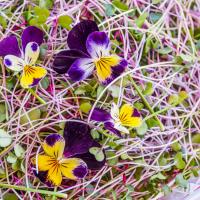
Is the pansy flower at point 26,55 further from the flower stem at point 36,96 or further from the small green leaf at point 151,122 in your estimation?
the small green leaf at point 151,122

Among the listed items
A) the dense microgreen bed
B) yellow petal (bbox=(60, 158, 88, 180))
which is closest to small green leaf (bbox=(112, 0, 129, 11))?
the dense microgreen bed

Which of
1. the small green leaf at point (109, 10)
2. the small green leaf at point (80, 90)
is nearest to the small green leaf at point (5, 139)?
the small green leaf at point (80, 90)

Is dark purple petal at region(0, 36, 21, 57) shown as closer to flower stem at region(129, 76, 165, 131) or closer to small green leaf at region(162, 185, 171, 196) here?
flower stem at region(129, 76, 165, 131)

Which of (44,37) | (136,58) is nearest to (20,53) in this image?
(44,37)

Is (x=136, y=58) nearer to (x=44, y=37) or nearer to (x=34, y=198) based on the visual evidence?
(x=44, y=37)

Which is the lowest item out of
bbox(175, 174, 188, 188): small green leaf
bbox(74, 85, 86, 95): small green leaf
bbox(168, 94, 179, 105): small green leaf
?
bbox(175, 174, 188, 188): small green leaf
